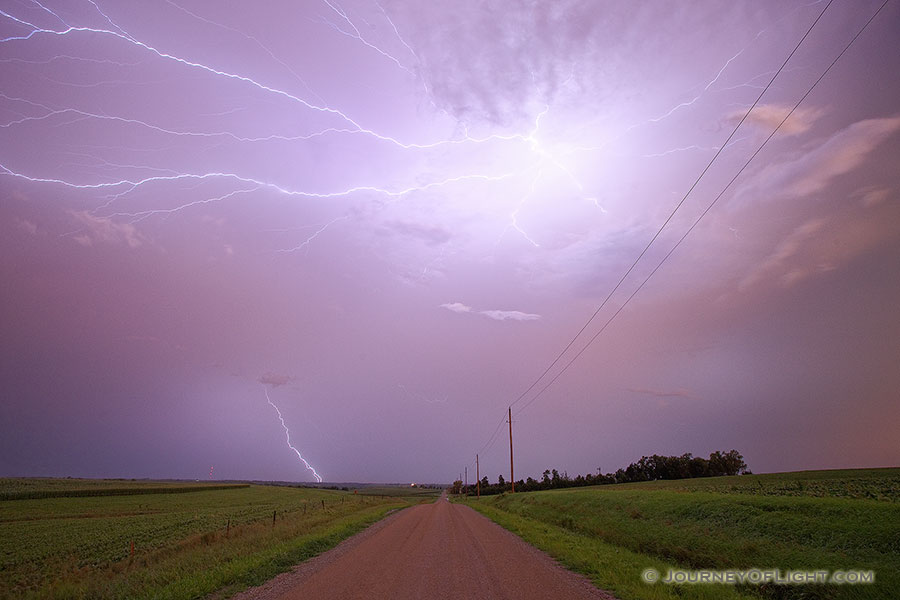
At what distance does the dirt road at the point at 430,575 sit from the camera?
8.14 meters

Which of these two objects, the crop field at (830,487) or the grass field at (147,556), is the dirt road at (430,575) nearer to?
the grass field at (147,556)

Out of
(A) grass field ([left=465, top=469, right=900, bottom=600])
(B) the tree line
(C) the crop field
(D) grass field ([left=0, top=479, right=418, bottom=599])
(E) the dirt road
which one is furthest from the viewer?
(B) the tree line

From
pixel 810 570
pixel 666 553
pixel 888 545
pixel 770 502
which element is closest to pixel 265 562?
pixel 666 553

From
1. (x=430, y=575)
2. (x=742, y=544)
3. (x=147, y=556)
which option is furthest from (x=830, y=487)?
(x=147, y=556)

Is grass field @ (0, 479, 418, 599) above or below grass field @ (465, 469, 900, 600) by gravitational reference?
below

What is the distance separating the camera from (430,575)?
31.9 ft

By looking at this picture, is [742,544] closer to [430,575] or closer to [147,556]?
[430,575]

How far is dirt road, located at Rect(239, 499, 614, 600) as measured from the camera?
8.14m

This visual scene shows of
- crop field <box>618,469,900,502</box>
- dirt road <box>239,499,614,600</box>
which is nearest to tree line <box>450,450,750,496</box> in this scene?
crop field <box>618,469,900,502</box>

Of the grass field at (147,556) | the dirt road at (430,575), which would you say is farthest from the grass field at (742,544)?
the grass field at (147,556)

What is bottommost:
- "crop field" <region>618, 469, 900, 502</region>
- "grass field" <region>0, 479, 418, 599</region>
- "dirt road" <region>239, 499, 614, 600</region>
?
"grass field" <region>0, 479, 418, 599</region>

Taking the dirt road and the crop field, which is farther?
the crop field

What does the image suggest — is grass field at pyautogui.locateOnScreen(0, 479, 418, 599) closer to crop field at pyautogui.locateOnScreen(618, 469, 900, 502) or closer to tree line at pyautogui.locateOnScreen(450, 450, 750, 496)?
crop field at pyautogui.locateOnScreen(618, 469, 900, 502)

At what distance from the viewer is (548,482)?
89562 mm
